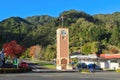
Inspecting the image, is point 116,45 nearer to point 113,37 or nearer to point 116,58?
A: point 113,37

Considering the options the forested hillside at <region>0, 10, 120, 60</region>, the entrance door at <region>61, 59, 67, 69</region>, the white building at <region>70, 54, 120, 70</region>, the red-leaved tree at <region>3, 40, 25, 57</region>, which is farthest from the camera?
the forested hillside at <region>0, 10, 120, 60</region>

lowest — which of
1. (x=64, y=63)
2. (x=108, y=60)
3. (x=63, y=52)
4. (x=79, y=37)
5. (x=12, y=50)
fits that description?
(x=64, y=63)

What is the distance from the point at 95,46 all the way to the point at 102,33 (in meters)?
18.4

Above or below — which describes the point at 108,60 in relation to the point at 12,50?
below

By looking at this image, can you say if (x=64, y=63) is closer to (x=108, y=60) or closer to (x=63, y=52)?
(x=63, y=52)

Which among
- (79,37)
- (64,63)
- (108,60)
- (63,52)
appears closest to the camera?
(63,52)

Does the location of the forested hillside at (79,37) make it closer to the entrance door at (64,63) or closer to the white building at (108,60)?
the white building at (108,60)

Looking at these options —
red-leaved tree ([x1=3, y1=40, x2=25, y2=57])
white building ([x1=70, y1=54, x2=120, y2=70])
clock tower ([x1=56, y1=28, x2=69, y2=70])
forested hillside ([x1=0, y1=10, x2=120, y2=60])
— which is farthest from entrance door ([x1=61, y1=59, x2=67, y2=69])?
forested hillside ([x1=0, y1=10, x2=120, y2=60])

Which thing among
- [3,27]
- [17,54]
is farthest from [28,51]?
[17,54]

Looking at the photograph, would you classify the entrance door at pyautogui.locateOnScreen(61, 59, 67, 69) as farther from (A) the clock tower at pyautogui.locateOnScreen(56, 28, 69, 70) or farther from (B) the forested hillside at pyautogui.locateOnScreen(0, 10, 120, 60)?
(B) the forested hillside at pyautogui.locateOnScreen(0, 10, 120, 60)

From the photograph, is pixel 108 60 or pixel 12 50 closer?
pixel 108 60

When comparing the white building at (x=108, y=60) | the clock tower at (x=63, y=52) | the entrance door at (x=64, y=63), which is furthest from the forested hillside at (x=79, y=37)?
the entrance door at (x=64, y=63)

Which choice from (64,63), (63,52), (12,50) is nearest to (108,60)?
(64,63)

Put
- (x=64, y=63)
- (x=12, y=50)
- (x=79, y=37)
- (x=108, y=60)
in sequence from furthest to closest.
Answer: (x=79, y=37) → (x=12, y=50) → (x=108, y=60) → (x=64, y=63)
